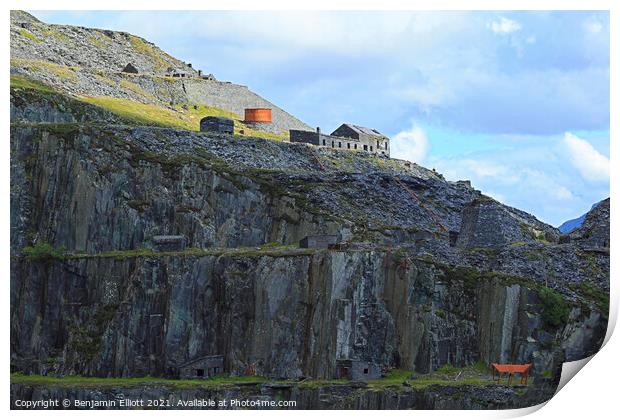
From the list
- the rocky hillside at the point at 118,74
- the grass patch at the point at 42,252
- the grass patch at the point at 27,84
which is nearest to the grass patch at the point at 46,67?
the rocky hillside at the point at 118,74

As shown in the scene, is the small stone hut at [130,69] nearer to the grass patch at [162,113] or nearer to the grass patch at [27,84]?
the grass patch at [162,113]

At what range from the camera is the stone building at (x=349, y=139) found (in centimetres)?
9925

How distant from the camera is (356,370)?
68.5 meters

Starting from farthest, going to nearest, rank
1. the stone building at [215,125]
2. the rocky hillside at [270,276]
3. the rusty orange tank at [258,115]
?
the rusty orange tank at [258,115] < the stone building at [215,125] < the rocky hillside at [270,276]

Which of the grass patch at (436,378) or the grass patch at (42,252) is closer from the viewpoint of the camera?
the grass patch at (436,378)

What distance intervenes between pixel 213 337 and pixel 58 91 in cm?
2551

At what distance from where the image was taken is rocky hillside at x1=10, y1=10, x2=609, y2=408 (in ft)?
226

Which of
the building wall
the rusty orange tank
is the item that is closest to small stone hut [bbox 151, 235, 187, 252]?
the building wall

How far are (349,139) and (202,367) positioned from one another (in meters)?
32.7

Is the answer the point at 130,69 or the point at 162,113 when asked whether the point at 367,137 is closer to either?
the point at 162,113

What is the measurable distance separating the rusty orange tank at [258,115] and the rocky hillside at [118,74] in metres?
0.50

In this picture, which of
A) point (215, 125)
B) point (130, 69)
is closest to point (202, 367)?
point (215, 125)

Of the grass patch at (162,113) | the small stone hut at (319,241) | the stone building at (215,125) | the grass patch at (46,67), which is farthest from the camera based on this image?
the grass patch at (46,67)

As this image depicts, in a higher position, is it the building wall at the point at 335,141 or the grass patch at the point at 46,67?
the grass patch at the point at 46,67
